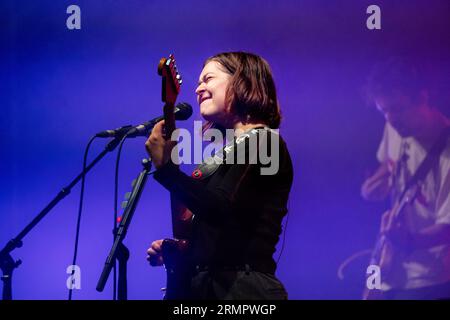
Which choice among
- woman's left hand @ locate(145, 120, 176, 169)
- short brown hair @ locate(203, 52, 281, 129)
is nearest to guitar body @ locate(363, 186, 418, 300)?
short brown hair @ locate(203, 52, 281, 129)

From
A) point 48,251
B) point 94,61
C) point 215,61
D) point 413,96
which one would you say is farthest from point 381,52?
point 48,251

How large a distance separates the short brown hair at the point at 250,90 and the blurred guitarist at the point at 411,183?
117 cm

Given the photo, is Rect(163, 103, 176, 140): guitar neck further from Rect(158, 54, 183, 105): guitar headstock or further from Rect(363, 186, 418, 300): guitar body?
Rect(363, 186, 418, 300): guitar body

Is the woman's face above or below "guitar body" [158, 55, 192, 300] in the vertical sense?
above

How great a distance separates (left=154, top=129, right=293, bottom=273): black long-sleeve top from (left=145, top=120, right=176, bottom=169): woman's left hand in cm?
5

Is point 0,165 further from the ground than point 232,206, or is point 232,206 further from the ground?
point 0,165

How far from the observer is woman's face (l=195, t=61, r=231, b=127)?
7.01 ft

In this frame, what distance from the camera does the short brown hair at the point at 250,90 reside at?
213cm

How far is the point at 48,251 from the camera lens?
314 cm

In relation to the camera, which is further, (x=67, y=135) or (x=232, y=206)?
(x=67, y=135)

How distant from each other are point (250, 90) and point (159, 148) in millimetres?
520

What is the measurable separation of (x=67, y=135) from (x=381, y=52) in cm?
178

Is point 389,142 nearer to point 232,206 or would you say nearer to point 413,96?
point 413,96

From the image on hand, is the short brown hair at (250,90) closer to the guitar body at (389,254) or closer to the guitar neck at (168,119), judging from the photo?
the guitar neck at (168,119)
